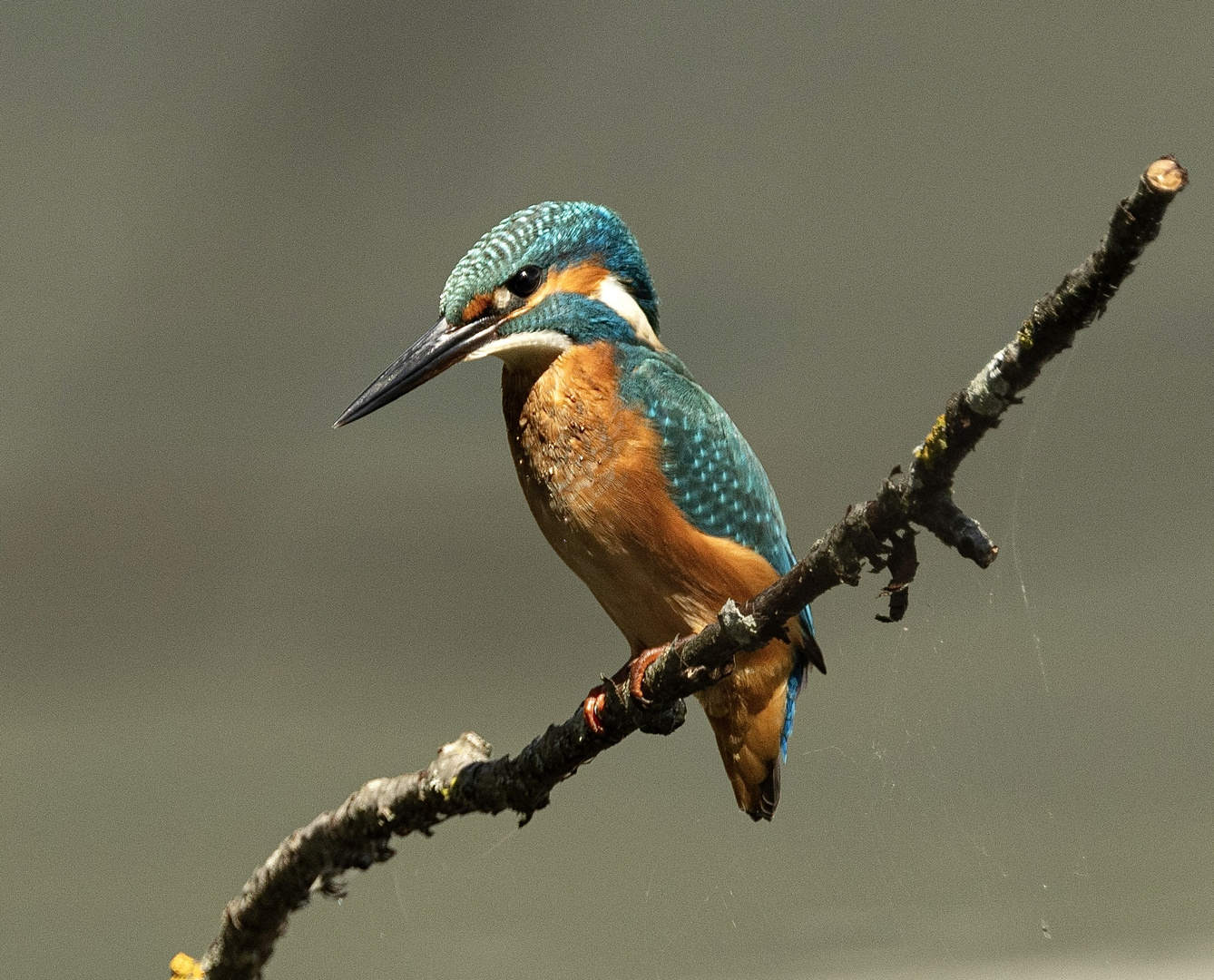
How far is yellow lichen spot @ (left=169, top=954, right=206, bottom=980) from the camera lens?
1.29 m

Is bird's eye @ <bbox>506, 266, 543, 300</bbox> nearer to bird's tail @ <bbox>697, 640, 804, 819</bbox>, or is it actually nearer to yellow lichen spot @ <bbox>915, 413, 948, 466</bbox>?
bird's tail @ <bbox>697, 640, 804, 819</bbox>

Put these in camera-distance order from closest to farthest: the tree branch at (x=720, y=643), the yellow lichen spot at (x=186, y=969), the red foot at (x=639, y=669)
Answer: the tree branch at (x=720, y=643)
the red foot at (x=639, y=669)
the yellow lichen spot at (x=186, y=969)

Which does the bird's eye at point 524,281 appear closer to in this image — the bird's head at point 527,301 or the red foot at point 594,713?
the bird's head at point 527,301

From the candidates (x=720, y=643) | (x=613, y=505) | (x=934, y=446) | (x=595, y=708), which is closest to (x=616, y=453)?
(x=613, y=505)

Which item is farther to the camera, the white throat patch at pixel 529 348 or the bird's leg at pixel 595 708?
the white throat patch at pixel 529 348

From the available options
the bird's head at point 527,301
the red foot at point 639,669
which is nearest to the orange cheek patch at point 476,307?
the bird's head at point 527,301

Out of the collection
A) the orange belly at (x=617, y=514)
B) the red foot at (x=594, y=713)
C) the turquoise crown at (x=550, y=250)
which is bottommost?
the red foot at (x=594, y=713)

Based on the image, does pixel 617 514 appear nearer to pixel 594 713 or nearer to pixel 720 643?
pixel 594 713

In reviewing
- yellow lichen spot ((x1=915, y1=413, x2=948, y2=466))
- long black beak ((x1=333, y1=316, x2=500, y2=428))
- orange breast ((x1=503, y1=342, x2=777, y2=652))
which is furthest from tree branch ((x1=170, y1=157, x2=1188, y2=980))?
long black beak ((x1=333, y1=316, x2=500, y2=428))

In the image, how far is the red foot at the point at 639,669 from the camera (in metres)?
1.08

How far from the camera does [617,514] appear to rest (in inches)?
50.8

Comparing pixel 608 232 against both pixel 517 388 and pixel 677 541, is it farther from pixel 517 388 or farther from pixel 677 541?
pixel 677 541

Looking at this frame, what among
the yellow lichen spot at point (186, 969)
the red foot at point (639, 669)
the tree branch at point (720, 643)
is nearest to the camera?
the tree branch at point (720, 643)

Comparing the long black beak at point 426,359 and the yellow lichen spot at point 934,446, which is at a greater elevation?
the long black beak at point 426,359
